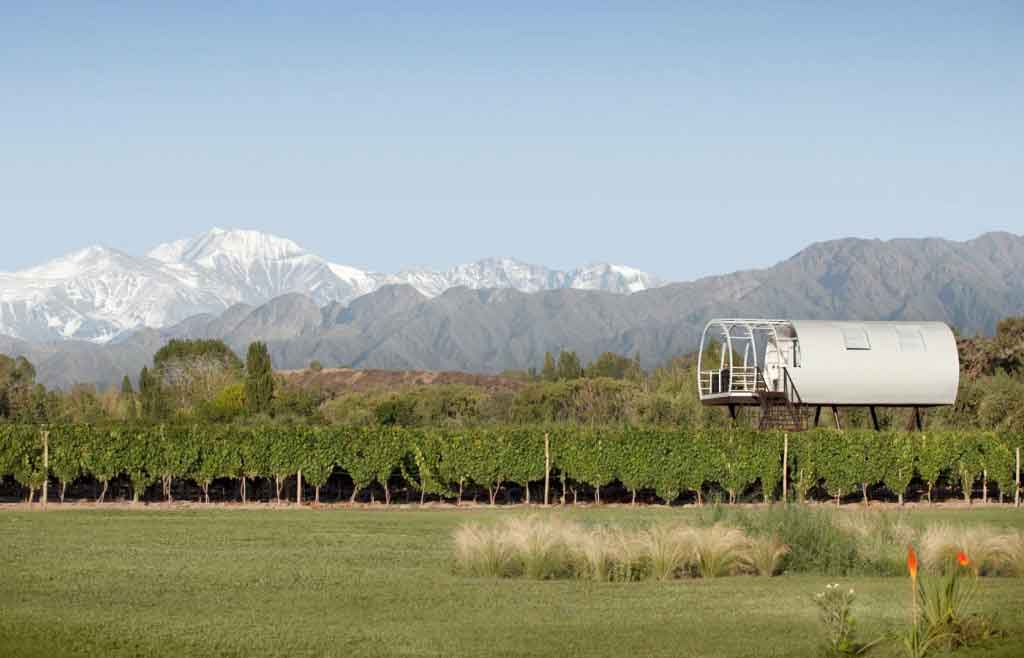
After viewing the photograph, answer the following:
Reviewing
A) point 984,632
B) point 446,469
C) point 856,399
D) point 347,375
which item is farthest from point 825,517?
point 347,375

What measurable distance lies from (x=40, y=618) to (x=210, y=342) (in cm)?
11011

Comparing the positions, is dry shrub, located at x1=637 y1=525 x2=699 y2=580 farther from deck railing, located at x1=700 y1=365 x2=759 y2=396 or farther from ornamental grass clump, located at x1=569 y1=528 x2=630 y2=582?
deck railing, located at x1=700 y1=365 x2=759 y2=396

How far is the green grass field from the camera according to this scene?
14.5m

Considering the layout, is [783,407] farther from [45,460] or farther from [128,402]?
[128,402]

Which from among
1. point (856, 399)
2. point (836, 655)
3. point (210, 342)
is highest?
point (210, 342)

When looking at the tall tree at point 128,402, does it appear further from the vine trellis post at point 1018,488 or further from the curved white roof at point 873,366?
the vine trellis post at point 1018,488

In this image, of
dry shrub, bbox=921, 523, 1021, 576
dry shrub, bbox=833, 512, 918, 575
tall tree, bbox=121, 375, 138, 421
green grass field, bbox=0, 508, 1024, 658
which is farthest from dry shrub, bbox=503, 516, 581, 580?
tall tree, bbox=121, 375, 138, 421

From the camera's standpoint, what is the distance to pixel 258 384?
263 ft

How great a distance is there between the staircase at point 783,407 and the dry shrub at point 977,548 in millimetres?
22134

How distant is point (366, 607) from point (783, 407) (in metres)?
28.9

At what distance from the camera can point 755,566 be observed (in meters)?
20.3

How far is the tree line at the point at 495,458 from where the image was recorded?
37125mm

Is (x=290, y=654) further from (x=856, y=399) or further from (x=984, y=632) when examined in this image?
(x=856, y=399)

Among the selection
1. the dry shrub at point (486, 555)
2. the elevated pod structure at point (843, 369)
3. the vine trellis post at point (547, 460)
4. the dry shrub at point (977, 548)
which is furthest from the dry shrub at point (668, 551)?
the elevated pod structure at point (843, 369)
